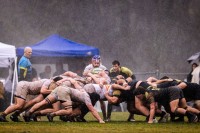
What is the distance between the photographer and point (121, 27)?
142 feet

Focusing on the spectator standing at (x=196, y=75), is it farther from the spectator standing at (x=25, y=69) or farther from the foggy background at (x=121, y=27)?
the foggy background at (x=121, y=27)

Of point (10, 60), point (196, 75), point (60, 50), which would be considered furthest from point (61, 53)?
point (196, 75)

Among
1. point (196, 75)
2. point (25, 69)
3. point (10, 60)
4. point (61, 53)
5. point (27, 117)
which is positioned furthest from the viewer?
point (61, 53)

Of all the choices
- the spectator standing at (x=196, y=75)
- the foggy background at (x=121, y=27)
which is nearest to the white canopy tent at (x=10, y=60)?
the spectator standing at (x=196, y=75)

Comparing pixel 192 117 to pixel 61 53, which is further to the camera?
pixel 61 53

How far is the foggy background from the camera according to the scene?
4234 cm

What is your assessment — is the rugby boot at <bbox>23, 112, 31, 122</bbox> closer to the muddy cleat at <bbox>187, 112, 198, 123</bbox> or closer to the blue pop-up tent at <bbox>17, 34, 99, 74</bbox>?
the muddy cleat at <bbox>187, 112, 198, 123</bbox>

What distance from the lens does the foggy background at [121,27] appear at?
139 ft

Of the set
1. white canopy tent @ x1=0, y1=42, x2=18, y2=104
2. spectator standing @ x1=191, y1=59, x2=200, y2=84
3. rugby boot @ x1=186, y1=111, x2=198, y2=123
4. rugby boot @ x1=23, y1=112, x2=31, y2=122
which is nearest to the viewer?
rugby boot @ x1=186, y1=111, x2=198, y2=123

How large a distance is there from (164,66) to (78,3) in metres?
6.81

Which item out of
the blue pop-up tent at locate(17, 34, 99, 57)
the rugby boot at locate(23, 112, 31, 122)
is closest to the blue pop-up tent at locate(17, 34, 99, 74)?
the blue pop-up tent at locate(17, 34, 99, 57)

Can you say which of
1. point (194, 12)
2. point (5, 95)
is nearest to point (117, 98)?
point (5, 95)

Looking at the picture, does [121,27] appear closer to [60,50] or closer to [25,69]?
[60,50]

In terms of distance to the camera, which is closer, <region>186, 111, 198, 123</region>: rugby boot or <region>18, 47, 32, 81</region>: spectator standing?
<region>186, 111, 198, 123</region>: rugby boot
